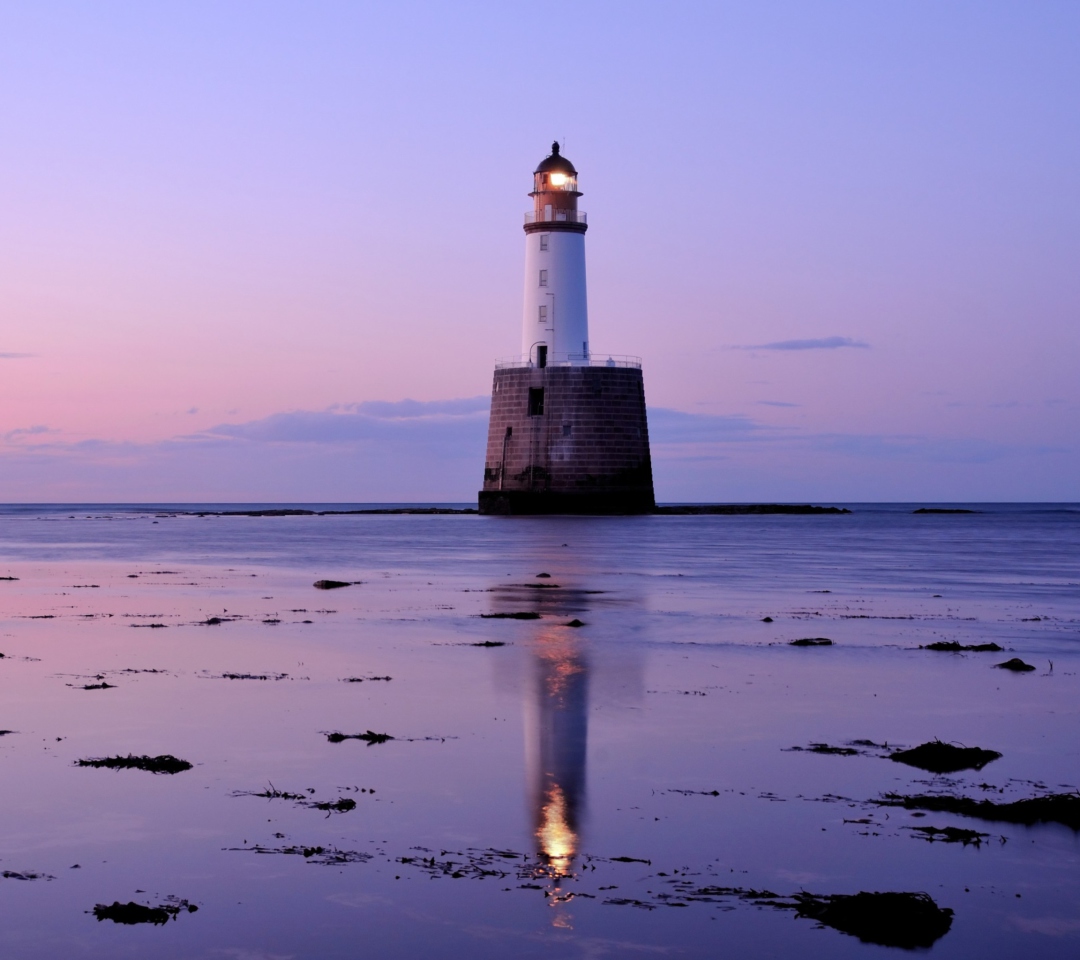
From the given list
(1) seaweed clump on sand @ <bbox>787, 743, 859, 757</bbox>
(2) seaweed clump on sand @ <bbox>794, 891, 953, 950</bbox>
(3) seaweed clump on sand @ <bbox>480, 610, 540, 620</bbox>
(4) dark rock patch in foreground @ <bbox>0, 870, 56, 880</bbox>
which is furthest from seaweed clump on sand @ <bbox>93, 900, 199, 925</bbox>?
(3) seaweed clump on sand @ <bbox>480, 610, 540, 620</bbox>

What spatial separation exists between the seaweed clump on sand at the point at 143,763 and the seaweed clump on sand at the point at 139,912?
8.96 feet

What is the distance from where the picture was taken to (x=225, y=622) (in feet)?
60.5

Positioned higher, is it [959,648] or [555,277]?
[555,277]

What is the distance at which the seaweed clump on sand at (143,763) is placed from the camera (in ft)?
28.2

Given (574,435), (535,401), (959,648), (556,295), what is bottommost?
(959,648)

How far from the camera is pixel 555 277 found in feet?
198

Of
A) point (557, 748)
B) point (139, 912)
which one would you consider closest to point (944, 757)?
point (557, 748)

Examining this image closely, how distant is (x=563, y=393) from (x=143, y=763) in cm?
5254

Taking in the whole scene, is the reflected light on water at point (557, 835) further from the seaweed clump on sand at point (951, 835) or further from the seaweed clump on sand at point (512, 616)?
the seaweed clump on sand at point (512, 616)

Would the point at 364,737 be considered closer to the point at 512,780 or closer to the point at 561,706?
the point at 512,780

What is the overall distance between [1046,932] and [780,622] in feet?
45.4

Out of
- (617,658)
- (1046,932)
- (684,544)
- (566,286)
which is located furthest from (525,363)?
(1046,932)

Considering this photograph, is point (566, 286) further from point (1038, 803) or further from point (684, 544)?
point (1038, 803)

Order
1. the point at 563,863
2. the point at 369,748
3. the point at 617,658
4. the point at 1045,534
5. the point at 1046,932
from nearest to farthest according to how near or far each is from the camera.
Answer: the point at 1046,932, the point at 563,863, the point at 369,748, the point at 617,658, the point at 1045,534
